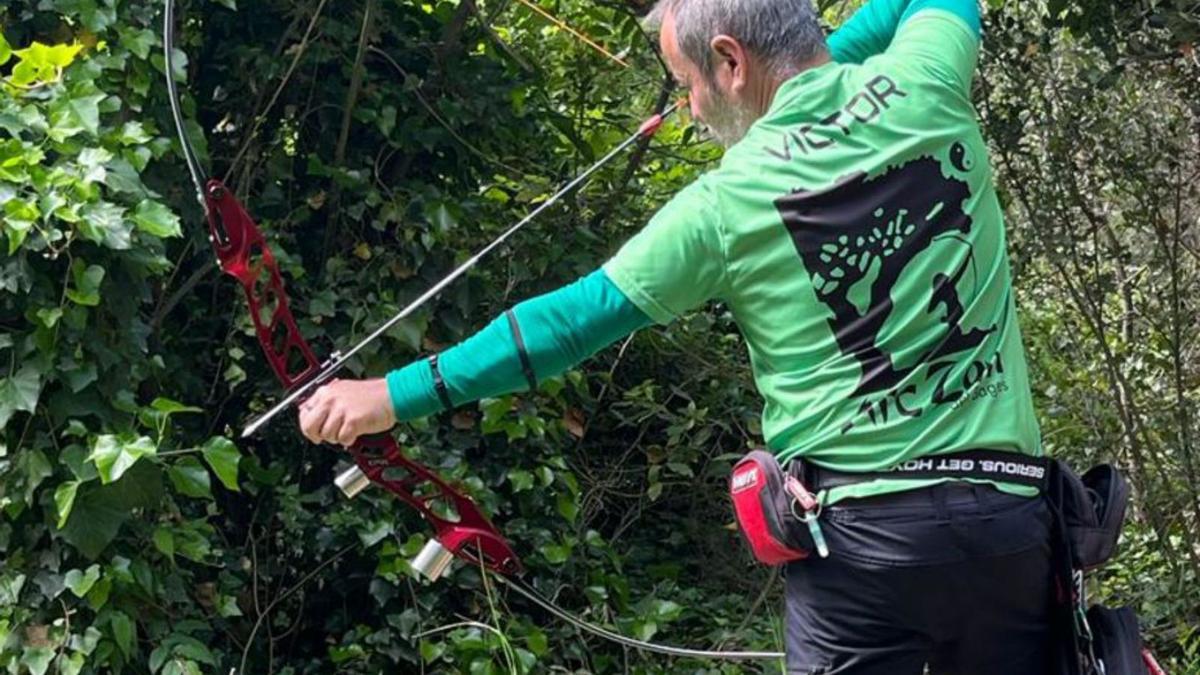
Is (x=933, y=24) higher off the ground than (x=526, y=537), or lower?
higher

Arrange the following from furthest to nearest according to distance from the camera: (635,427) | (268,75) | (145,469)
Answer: (635,427), (268,75), (145,469)

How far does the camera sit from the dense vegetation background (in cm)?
305

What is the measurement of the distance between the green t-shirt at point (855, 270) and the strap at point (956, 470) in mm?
11

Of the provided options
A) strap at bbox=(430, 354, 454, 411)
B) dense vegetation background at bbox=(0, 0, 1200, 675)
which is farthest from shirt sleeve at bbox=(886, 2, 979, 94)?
dense vegetation background at bbox=(0, 0, 1200, 675)

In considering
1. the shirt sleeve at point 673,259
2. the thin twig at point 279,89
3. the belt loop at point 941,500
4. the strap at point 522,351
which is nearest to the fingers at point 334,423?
the strap at point 522,351

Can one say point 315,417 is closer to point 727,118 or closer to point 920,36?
point 727,118

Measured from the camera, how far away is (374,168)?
418cm

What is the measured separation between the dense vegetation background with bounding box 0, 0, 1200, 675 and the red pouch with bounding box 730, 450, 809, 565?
1325 mm

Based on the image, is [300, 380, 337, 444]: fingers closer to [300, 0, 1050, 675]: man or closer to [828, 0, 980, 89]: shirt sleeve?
[300, 0, 1050, 675]: man

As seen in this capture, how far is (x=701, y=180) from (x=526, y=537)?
2.07 meters

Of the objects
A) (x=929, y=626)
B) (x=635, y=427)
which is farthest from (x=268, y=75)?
(x=929, y=626)

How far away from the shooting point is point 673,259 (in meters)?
2.06

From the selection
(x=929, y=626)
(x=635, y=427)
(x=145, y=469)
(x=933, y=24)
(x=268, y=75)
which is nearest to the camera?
(x=929, y=626)

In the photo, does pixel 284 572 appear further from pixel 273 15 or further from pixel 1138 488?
pixel 1138 488
